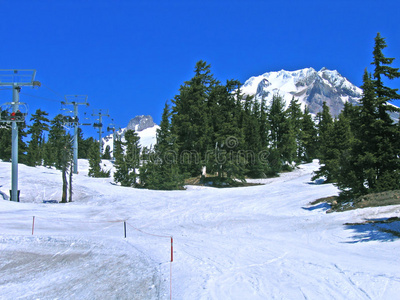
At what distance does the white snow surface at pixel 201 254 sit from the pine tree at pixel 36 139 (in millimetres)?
37192

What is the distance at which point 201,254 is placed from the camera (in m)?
12.6

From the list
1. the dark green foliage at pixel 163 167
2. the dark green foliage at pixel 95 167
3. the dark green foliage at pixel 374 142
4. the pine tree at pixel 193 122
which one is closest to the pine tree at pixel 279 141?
the pine tree at pixel 193 122

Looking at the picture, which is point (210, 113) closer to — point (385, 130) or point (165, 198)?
point (165, 198)

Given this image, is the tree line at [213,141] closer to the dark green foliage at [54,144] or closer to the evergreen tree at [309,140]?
the evergreen tree at [309,140]

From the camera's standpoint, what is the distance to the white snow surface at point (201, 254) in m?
8.41

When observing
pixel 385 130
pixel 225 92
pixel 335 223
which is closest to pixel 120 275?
pixel 335 223

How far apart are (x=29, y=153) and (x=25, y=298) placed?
60514 mm

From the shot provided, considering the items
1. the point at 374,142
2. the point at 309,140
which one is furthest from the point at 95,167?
the point at 309,140

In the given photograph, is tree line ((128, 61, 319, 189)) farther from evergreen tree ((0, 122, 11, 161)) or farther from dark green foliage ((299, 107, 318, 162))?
evergreen tree ((0, 122, 11, 161))

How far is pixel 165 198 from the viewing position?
3347 cm

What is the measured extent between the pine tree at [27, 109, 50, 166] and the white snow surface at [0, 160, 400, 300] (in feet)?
122

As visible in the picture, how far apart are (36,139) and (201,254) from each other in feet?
214

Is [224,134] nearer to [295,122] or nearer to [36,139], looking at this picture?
[295,122]

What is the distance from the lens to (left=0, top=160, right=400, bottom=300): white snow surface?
8414 mm
